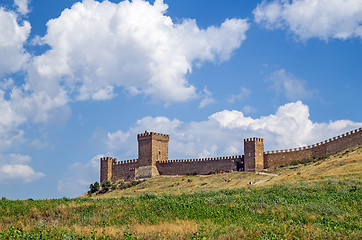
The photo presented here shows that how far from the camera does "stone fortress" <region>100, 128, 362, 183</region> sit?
5522 cm

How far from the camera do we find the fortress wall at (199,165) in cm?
6281

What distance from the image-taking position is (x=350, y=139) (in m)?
51.8

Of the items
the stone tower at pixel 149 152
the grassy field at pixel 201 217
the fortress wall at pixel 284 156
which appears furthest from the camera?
the stone tower at pixel 149 152

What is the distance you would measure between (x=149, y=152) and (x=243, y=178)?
71.4 ft

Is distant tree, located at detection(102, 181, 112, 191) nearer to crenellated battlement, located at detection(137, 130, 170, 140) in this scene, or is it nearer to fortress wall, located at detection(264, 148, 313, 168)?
crenellated battlement, located at detection(137, 130, 170, 140)

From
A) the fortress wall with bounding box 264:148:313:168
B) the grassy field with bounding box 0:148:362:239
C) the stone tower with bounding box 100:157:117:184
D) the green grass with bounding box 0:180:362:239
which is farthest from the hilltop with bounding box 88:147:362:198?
the green grass with bounding box 0:180:362:239

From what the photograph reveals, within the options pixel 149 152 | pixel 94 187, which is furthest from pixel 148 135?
pixel 94 187

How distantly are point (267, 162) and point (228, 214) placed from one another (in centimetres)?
4527

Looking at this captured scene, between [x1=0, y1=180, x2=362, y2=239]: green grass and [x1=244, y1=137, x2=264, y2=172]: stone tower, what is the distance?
37806 mm

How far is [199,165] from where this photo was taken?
66250mm

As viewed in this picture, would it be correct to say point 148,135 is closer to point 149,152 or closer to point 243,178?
point 149,152

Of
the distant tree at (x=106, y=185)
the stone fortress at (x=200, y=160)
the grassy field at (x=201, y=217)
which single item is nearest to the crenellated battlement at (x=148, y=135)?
the stone fortress at (x=200, y=160)

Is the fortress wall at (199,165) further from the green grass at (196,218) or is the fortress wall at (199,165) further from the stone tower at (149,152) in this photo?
the green grass at (196,218)

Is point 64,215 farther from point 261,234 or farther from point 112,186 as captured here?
point 112,186
